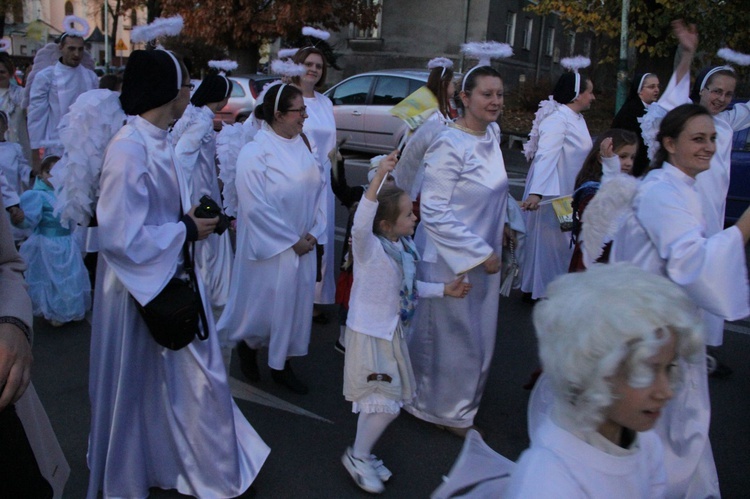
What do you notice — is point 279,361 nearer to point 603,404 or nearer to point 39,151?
point 603,404

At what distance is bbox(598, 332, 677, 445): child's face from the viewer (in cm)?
152

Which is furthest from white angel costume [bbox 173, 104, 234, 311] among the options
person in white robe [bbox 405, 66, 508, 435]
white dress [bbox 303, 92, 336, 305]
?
person in white robe [bbox 405, 66, 508, 435]

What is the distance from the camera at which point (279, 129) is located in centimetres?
434

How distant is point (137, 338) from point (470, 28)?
81.5 ft

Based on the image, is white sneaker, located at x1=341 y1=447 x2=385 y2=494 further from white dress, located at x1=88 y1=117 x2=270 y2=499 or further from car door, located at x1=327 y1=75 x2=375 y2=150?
car door, located at x1=327 y1=75 x2=375 y2=150

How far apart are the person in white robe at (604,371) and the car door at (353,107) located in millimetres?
13964

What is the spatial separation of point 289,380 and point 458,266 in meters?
1.50

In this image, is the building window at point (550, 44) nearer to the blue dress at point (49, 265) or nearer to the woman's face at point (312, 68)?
the woman's face at point (312, 68)

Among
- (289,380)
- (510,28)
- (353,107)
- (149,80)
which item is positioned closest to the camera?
(149,80)

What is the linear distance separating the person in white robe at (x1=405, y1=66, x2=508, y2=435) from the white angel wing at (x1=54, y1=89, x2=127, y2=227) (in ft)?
5.15

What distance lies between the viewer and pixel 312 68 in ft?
18.9

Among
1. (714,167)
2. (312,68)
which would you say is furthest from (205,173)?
(714,167)

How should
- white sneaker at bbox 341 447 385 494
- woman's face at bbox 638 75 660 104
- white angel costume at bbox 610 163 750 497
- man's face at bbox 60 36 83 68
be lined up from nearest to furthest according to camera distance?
white angel costume at bbox 610 163 750 497 → white sneaker at bbox 341 447 385 494 → woman's face at bbox 638 75 660 104 → man's face at bbox 60 36 83 68

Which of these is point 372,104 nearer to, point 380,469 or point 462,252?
point 462,252
